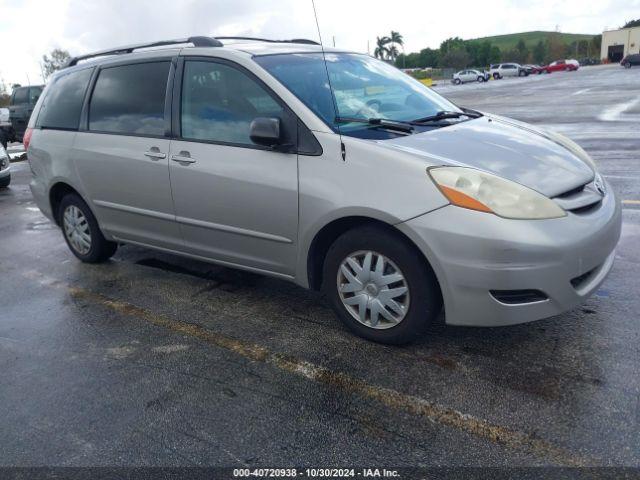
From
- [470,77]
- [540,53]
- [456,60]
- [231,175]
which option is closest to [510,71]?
[470,77]

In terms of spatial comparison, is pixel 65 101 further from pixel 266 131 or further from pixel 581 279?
pixel 581 279

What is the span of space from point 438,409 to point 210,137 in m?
2.28

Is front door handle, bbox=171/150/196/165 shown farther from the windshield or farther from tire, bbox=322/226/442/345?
tire, bbox=322/226/442/345

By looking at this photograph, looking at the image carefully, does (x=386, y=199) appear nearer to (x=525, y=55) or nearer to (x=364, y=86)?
(x=364, y=86)

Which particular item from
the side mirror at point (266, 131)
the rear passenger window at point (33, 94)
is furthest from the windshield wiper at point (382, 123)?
the rear passenger window at point (33, 94)

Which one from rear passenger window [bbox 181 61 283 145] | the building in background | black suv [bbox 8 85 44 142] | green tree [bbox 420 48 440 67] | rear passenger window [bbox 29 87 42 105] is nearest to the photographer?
rear passenger window [bbox 181 61 283 145]

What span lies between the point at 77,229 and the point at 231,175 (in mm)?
2258

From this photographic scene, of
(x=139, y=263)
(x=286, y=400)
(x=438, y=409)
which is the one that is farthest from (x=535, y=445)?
(x=139, y=263)

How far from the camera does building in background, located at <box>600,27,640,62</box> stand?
292ft

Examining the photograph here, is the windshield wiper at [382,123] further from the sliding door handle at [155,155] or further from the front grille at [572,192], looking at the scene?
the sliding door handle at [155,155]

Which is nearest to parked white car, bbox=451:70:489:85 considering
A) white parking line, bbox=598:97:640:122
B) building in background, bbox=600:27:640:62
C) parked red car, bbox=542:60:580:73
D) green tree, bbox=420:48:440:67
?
parked red car, bbox=542:60:580:73

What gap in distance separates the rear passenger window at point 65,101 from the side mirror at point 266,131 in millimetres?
2288

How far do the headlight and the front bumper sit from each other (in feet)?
0.15

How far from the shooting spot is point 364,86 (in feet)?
13.2
